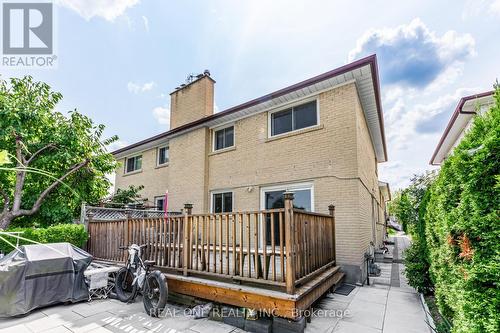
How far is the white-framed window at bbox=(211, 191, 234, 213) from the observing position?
889 cm

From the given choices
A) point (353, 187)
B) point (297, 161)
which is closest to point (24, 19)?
point (297, 161)

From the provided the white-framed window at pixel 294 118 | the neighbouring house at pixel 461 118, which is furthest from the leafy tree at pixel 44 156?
the neighbouring house at pixel 461 118

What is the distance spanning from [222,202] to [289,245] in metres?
5.73

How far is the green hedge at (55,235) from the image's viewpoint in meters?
6.41

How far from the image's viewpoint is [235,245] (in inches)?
164

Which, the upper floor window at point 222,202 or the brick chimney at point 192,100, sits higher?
the brick chimney at point 192,100

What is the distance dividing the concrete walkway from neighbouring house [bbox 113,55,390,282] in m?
1.46

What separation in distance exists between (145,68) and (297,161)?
25.8 feet

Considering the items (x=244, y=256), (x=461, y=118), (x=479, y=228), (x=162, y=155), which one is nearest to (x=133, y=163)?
(x=162, y=155)

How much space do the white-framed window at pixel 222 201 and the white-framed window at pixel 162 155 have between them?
159 inches

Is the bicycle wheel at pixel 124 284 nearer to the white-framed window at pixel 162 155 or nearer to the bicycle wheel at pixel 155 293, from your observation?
the bicycle wheel at pixel 155 293

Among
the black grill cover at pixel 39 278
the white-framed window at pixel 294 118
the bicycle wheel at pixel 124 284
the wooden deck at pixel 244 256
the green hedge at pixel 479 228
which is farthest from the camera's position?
the white-framed window at pixel 294 118

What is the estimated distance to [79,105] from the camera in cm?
873

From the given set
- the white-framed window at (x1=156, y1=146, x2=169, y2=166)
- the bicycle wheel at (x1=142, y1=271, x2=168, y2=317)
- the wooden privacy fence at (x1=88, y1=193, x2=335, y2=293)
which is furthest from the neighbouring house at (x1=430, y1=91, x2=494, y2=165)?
the white-framed window at (x1=156, y1=146, x2=169, y2=166)
